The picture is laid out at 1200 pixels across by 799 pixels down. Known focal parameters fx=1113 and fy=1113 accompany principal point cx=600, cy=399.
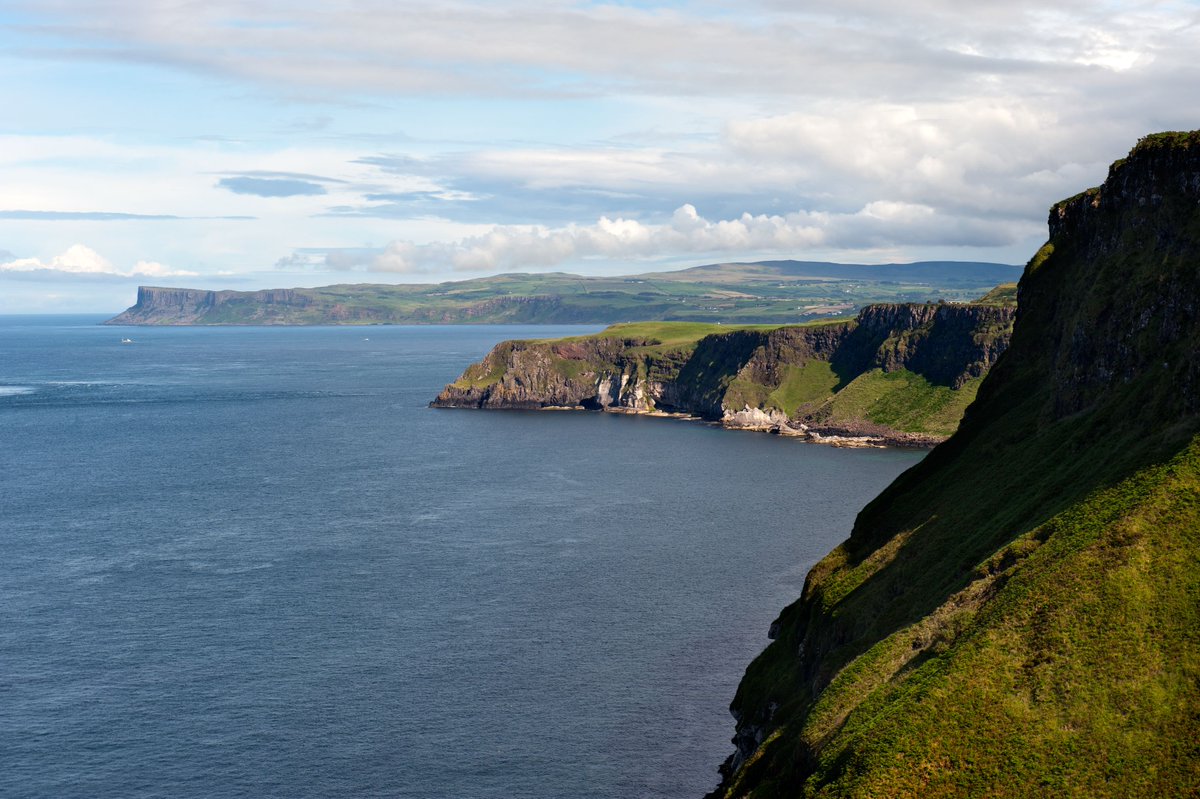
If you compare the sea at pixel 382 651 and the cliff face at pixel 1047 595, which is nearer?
the cliff face at pixel 1047 595

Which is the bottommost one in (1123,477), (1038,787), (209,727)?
(209,727)

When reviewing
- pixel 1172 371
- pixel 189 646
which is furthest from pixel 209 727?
pixel 1172 371

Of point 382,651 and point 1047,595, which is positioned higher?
point 1047,595

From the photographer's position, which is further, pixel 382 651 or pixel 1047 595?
pixel 382 651

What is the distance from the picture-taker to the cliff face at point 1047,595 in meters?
66.9

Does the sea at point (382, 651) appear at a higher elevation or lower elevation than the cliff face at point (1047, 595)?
lower

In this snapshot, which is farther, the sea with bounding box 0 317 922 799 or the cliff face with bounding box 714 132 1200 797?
the sea with bounding box 0 317 922 799

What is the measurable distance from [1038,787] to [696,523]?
124099mm

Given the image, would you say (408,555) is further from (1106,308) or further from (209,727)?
(1106,308)

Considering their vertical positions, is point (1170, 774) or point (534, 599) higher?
point (1170, 774)

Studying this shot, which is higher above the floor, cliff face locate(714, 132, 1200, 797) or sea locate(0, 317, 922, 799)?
cliff face locate(714, 132, 1200, 797)

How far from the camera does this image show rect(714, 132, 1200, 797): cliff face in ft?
219

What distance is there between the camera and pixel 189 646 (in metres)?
125

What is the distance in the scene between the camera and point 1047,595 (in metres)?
74.4
